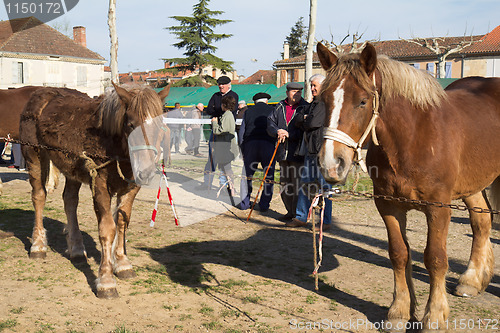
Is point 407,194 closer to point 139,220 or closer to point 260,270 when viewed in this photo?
point 260,270

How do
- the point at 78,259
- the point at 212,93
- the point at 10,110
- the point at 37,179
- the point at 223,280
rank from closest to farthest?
the point at 223,280 → the point at 78,259 → the point at 37,179 → the point at 10,110 → the point at 212,93

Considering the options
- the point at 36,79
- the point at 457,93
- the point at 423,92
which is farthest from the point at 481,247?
the point at 36,79

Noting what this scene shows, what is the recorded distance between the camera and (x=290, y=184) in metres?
8.00

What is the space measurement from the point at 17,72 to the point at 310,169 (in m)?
→ 43.5

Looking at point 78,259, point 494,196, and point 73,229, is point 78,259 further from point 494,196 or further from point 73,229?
point 494,196

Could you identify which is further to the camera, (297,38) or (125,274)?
(297,38)

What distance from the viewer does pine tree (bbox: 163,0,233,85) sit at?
47562 millimetres

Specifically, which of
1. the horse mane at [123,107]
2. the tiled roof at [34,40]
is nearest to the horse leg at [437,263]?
the horse mane at [123,107]

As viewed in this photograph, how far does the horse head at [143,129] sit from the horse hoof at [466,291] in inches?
136

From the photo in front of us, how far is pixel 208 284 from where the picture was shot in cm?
489

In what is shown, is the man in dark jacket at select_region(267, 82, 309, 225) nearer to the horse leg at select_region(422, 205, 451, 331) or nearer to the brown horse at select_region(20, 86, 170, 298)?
the brown horse at select_region(20, 86, 170, 298)

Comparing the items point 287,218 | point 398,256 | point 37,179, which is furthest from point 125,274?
point 287,218

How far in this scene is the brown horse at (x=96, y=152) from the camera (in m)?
4.43

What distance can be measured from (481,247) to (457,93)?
71.9 inches
